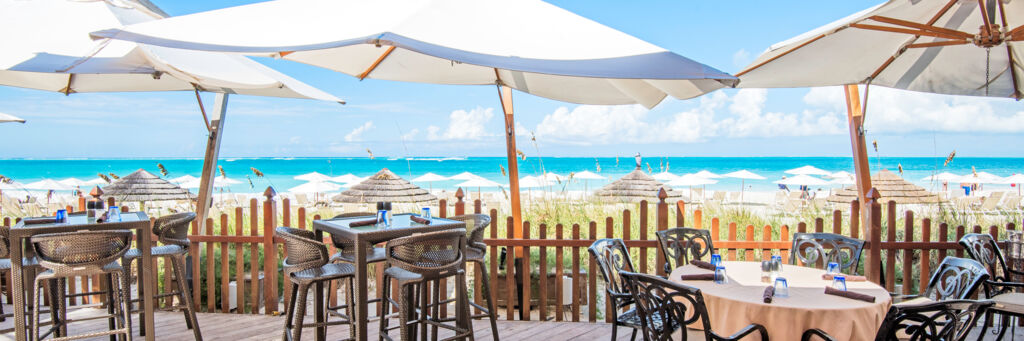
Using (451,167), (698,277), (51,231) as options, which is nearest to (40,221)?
(51,231)

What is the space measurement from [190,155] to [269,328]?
1883 inches

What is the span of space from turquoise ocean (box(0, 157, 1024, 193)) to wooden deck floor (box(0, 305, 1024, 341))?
2906cm

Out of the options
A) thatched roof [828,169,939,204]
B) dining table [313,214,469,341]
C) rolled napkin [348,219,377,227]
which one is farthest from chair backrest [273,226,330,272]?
thatched roof [828,169,939,204]

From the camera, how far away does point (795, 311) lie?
2512 millimetres

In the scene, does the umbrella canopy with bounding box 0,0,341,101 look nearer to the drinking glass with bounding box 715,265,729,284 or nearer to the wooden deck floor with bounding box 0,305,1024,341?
the wooden deck floor with bounding box 0,305,1024,341

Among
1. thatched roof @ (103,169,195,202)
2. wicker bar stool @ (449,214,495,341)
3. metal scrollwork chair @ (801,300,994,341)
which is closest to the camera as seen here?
metal scrollwork chair @ (801,300,994,341)

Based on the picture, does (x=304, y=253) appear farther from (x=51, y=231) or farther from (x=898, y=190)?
(x=898, y=190)

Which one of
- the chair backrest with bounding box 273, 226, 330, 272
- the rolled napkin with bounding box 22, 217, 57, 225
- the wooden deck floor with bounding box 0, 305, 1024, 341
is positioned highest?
the rolled napkin with bounding box 22, 217, 57, 225

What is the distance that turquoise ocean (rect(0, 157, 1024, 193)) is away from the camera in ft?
116

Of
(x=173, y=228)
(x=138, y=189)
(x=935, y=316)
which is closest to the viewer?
(x=935, y=316)

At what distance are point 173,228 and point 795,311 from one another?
3.80 m

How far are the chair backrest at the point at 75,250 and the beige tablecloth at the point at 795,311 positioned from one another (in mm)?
3176

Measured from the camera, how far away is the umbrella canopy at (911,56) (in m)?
3.36

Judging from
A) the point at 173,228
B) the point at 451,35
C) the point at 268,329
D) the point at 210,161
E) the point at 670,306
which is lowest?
the point at 268,329
